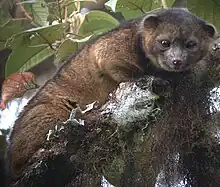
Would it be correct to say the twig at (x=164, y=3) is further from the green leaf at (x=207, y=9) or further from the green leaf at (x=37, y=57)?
the green leaf at (x=37, y=57)

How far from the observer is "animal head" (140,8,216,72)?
124 inches

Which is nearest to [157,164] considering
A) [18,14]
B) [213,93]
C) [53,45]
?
[213,93]

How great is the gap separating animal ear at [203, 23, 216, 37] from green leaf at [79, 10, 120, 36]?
2.16 feet

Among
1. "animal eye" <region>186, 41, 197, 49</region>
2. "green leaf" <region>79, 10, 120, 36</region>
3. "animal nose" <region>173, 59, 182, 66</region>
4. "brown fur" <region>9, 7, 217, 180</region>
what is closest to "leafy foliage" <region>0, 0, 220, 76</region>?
"green leaf" <region>79, 10, 120, 36</region>

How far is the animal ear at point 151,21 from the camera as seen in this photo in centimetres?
329

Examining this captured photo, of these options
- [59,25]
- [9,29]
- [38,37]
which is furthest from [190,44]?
[9,29]

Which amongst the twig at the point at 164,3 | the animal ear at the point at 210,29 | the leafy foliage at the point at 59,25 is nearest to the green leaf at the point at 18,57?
the leafy foliage at the point at 59,25

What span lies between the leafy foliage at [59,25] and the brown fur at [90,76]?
13cm

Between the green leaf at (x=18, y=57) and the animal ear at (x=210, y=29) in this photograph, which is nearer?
the animal ear at (x=210, y=29)

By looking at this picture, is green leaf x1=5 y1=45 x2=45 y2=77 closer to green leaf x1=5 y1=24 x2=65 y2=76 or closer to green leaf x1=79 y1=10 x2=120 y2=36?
green leaf x1=5 y1=24 x2=65 y2=76

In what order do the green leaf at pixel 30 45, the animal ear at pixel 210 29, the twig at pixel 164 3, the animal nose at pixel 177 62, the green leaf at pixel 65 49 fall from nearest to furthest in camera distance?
the animal nose at pixel 177 62
the animal ear at pixel 210 29
the green leaf at pixel 30 45
the green leaf at pixel 65 49
the twig at pixel 164 3

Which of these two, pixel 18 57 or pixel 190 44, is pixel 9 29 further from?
pixel 190 44

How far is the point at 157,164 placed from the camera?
271 centimetres

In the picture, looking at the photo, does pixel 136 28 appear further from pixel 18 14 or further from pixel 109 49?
pixel 18 14
